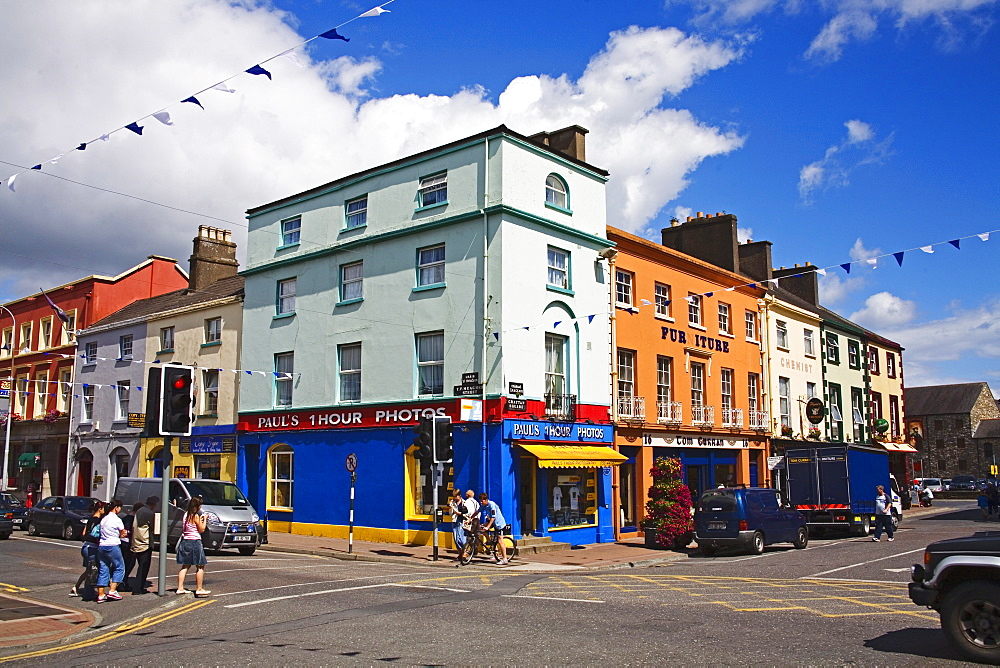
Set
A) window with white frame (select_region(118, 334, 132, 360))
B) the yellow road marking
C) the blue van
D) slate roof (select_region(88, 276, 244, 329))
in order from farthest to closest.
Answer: window with white frame (select_region(118, 334, 132, 360)) < slate roof (select_region(88, 276, 244, 329)) < the blue van < the yellow road marking

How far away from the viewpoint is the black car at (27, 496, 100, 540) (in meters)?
25.4

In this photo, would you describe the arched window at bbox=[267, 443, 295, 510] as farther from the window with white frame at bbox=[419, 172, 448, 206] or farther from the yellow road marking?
the yellow road marking

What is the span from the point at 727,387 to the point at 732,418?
1.21 m

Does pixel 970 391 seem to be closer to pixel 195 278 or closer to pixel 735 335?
pixel 735 335

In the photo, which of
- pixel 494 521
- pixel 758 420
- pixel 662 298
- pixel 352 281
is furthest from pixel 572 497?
pixel 758 420

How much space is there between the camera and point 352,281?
26.9 metres

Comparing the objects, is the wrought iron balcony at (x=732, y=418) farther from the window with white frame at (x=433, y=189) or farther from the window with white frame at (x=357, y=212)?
the window with white frame at (x=357, y=212)

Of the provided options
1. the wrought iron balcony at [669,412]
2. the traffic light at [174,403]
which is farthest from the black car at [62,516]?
the wrought iron balcony at [669,412]

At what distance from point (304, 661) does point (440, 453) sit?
11241 millimetres

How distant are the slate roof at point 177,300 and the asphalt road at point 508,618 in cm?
1597

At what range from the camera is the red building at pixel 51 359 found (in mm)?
39031

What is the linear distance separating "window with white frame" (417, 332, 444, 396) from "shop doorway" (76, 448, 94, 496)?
19.6 metres

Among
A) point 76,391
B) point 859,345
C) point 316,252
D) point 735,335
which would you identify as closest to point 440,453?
point 316,252

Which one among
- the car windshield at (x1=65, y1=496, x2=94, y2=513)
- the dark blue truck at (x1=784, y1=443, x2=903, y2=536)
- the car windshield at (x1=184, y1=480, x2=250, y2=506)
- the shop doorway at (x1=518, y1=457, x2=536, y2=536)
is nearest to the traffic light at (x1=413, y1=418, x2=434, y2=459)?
the shop doorway at (x1=518, y1=457, x2=536, y2=536)
